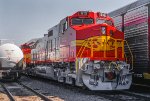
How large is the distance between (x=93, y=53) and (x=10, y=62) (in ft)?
32.1

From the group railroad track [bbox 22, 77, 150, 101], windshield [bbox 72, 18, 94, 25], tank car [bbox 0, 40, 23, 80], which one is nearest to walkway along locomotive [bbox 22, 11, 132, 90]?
windshield [bbox 72, 18, 94, 25]

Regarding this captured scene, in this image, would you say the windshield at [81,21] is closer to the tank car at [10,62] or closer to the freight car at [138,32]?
the freight car at [138,32]

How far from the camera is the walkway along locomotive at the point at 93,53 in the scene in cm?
1280

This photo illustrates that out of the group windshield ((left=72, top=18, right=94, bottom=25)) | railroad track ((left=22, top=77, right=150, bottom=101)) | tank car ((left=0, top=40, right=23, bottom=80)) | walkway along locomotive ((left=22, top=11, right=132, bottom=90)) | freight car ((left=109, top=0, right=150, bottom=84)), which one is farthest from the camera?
tank car ((left=0, top=40, right=23, bottom=80))

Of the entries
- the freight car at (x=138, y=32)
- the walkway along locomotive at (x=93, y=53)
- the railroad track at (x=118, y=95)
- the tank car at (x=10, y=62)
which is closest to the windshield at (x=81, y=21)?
the walkway along locomotive at (x=93, y=53)

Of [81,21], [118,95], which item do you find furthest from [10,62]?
[118,95]

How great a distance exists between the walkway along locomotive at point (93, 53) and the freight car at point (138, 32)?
0.64m

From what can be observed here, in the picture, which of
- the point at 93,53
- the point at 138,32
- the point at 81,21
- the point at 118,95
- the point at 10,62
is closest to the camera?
the point at 118,95

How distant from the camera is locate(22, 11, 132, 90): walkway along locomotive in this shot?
1280 centimetres

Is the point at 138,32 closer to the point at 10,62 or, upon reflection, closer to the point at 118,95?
the point at 118,95

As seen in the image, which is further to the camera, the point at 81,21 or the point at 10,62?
the point at 10,62

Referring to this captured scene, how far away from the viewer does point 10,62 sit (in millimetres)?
21688

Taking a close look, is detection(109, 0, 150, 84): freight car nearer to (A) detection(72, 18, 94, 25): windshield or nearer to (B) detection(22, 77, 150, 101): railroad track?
(B) detection(22, 77, 150, 101): railroad track

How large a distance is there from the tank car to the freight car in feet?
29.3
